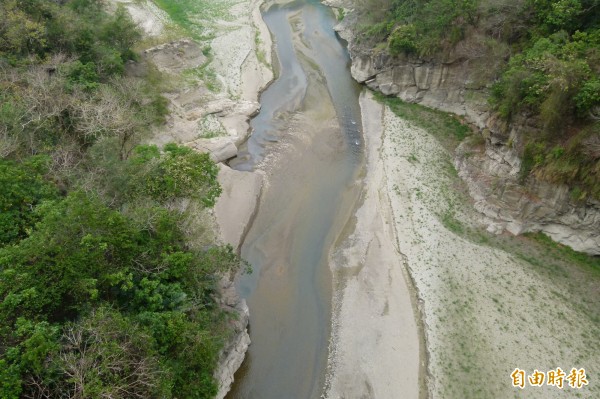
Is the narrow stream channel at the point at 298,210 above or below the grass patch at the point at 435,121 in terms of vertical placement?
below

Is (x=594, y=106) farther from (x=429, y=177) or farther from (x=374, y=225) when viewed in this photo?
(x=374, y=225)

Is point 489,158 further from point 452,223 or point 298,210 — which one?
point 298,210

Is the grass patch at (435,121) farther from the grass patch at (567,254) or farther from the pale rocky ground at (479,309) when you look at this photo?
the grass patch at (567,254)

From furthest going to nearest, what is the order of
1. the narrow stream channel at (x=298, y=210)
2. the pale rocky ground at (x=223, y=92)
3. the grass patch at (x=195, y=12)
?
the grass patch at (x=195, y=12), the pale rocky ground at (x=223, y=92), the narrow stream channel at (x=298, y=210)

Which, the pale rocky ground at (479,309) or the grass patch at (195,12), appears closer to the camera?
the pale rocky ground at (479,309)

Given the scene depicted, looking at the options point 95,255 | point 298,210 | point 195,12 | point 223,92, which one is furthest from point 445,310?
point 195,12

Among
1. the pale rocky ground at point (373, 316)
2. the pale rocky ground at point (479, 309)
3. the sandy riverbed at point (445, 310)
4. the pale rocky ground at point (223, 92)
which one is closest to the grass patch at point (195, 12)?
the pale rocky ground at point (223, 92)

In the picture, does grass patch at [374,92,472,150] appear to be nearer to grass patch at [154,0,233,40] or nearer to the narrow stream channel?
the narrow stream channel

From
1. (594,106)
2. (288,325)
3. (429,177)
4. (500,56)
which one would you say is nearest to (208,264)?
(288,325)
